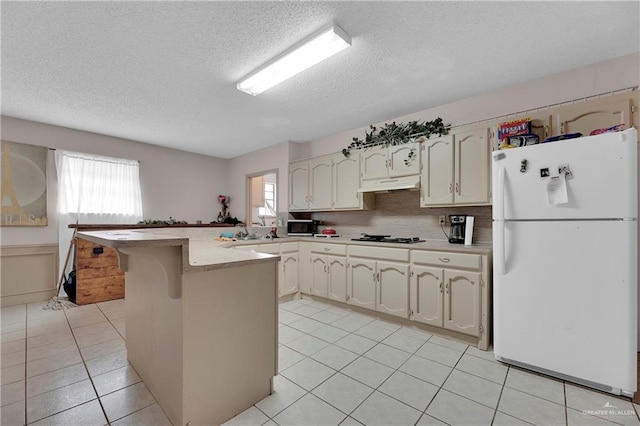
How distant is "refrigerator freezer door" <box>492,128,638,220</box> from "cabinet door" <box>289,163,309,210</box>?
104 inches

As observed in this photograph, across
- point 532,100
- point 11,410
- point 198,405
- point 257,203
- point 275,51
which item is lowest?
point 11,410

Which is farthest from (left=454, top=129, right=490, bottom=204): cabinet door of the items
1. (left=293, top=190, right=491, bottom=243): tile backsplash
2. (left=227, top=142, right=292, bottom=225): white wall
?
(left=227, top=142, right=292, bottom=225): white wall

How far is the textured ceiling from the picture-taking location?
172 centimetres

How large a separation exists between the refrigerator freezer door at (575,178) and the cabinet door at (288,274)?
252cm

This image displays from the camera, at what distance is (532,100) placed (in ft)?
8.50

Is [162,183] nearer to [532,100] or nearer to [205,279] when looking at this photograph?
[205,279]

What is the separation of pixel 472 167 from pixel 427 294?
1328 millimetres

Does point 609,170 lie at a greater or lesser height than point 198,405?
greater

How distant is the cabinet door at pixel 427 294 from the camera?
2584 millimetres

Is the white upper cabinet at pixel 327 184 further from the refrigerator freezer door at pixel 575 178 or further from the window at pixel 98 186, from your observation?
the window at pixel 98 186

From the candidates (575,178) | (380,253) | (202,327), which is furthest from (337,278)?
(575,178)

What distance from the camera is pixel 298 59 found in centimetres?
217

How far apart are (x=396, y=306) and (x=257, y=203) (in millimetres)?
4663

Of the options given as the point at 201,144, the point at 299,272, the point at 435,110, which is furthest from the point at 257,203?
the point at 435,110
